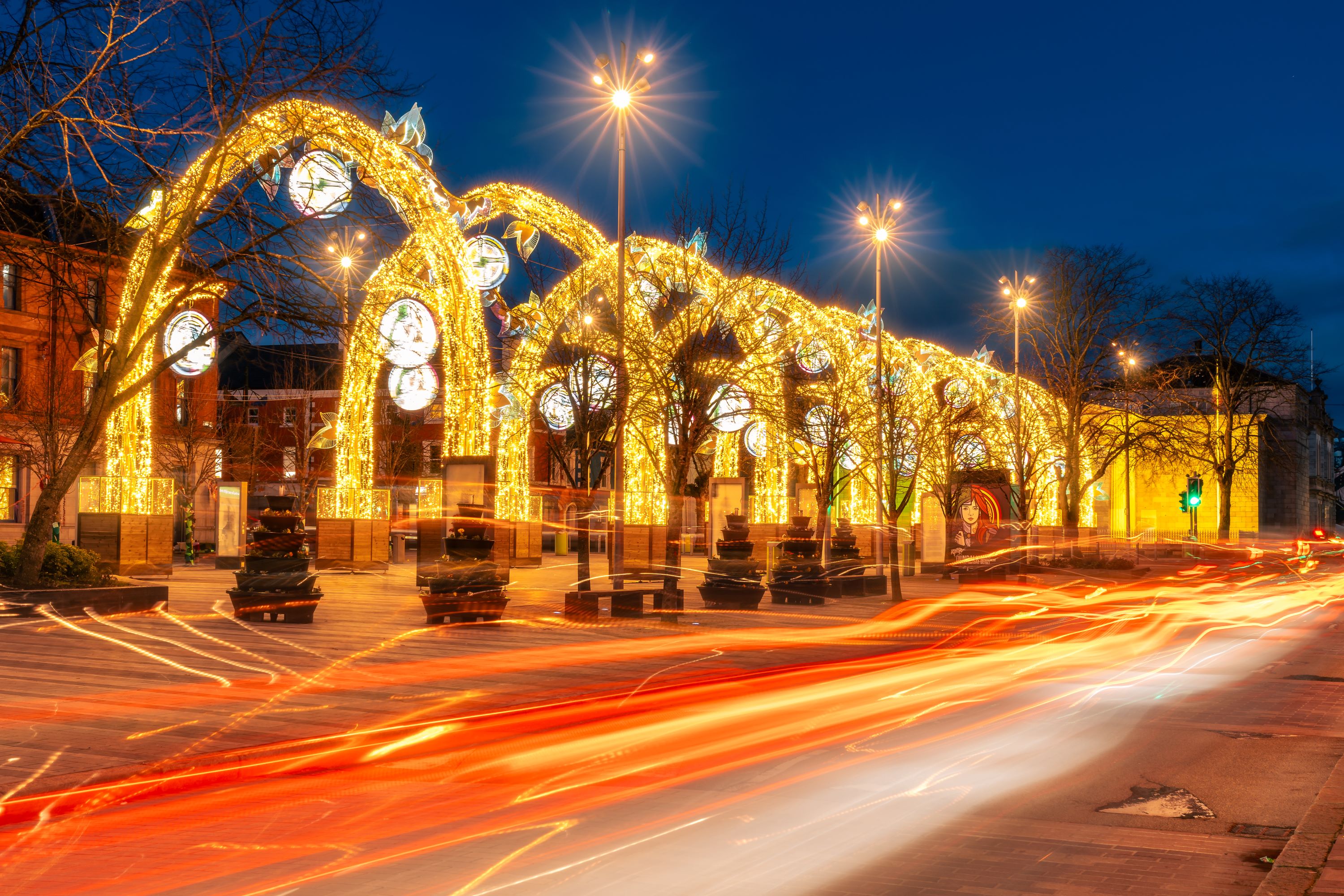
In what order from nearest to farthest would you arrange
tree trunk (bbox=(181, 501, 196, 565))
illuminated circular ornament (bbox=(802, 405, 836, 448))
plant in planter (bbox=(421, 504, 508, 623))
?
plant in planter (bbox=(421, 504, 508, 623))
illuminated circular ornament (bbox=(802, 405, 836, 448))
tree trunk (bbox=(181, 501, 196, 565))

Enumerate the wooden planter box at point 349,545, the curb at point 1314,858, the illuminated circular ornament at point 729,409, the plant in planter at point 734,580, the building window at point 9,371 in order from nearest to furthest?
the curb at point 1314,858
the plant in planter at point 734,580
the illuminated circular ornament at point 729,409
the wooden planter box at point 349,545
the building window at point 9,371

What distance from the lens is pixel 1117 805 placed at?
8.11m

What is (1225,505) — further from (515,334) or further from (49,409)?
(49,409)

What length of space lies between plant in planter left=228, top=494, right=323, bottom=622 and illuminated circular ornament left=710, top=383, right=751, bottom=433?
316 inches

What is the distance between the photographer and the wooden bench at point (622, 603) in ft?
70.4

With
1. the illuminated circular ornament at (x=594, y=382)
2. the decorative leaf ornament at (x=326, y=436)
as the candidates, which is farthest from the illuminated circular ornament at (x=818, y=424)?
the decorative leaf ornament at (x=326, y=436)

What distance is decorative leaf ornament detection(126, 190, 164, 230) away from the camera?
1698cm

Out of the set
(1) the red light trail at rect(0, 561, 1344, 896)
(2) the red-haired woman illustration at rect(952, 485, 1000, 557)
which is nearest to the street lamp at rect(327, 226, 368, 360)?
→ (1) the red light trail at rect(0, 561, 1344, 896)

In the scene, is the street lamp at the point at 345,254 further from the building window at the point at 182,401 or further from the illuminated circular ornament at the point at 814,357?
the building window at the point at 182,401

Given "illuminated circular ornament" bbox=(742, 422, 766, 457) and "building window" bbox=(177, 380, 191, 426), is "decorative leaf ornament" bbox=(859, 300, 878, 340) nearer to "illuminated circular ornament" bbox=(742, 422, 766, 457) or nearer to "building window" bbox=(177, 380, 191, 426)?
"illuminated circular ornament" bbox=(742, 422, 766, 457)

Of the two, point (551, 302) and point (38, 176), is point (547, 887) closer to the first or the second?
point (38, 176)

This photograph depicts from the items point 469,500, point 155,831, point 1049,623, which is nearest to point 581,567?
point 469,500

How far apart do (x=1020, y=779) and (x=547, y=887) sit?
4282mm

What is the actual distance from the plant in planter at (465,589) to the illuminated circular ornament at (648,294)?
8136mm
